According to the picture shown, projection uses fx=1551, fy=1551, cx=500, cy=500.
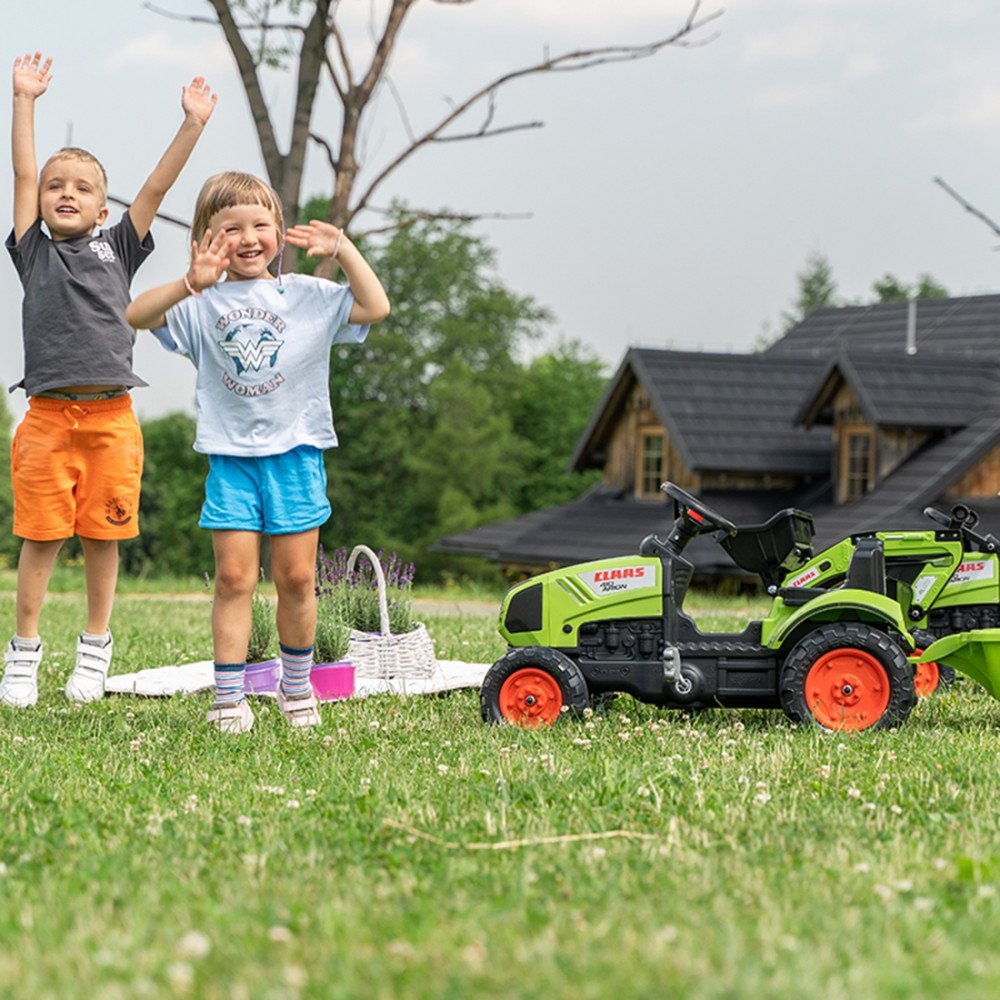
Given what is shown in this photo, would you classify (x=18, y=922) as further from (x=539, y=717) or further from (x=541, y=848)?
(x=539, y=717)

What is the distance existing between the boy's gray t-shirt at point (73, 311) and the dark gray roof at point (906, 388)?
66.1 ft

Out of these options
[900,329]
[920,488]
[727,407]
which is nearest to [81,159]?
[920,488]

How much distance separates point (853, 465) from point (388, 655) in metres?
20.9

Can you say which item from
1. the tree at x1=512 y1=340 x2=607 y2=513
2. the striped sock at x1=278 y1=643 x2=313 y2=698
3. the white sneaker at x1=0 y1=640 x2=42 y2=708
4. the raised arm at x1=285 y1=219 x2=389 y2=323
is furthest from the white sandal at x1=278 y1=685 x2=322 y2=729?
the tree at x1=512 y1=340 x2=607 y2=513

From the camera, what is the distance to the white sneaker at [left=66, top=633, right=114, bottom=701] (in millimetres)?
6586

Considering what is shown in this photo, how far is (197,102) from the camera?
19.7ft

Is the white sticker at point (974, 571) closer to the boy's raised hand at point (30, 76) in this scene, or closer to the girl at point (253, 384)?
the girl at point (253, 384)

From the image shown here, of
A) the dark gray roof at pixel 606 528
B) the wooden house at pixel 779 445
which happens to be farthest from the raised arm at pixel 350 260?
the dark gray roof at pixel 606 528

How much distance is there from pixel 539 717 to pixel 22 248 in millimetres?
2817

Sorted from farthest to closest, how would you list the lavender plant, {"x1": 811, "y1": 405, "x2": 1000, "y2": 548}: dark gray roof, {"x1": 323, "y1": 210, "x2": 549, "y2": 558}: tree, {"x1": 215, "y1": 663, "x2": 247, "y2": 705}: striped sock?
{"x1": 323, "y1": 210, "x2": 549, "y2": 558}: tree → {"x1": 811, "y1": 405, "x2": 1000, "y2": 548}: dark gray roof → the lavender plant → {"x1": 215, "y1": 663, "x2": 247, "y2": 705}: striped sock

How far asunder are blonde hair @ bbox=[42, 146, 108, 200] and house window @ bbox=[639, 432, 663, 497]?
73.2 ft

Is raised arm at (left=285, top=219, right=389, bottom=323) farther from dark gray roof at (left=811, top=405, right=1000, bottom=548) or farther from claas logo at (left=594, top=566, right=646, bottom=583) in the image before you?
dark gray roof at (left=811, top=405, right=1000, bottom=548)

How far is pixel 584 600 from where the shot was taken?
5.84 meters

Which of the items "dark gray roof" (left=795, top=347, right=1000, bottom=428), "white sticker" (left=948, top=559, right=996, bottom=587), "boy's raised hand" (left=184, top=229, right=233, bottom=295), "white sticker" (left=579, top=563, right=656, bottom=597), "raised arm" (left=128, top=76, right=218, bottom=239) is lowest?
"white sticker" (left=579, top=563, right=656, bottom=597)
